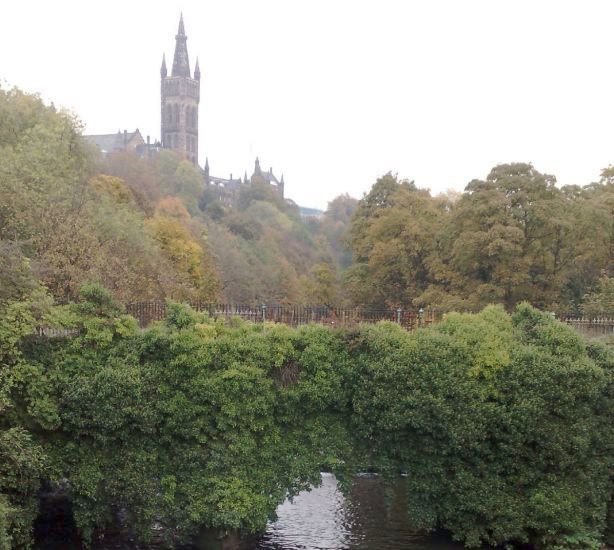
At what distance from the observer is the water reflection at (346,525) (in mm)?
20172

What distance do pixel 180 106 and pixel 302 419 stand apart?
12998 cm

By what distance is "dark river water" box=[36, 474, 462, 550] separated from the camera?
19812 millimetres

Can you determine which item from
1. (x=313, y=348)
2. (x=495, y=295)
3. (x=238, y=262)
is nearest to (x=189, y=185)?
(x=238, y=262)

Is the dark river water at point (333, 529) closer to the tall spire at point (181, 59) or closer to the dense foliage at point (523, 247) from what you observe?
the dense foliage at point (523, 247)

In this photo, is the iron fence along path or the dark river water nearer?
the dark river water

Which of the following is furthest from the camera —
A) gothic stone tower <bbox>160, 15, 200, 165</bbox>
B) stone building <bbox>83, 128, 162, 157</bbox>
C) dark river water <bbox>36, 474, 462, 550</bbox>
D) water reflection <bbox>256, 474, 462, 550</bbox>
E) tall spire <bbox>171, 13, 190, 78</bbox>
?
tall spire <bbox>171, 13, 190, 78</bbox>

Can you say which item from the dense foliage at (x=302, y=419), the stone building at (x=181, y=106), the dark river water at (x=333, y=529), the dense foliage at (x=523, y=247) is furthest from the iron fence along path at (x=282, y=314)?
the stone building at (x=181, y=106)

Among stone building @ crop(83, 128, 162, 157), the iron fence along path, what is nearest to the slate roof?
stone building @ crop(83, 128, 162, 157)

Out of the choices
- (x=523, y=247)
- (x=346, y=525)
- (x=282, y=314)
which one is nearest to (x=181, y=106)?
(x=523, y=247)

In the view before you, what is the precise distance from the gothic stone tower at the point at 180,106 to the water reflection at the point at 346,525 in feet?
396

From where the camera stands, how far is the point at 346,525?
868 inches

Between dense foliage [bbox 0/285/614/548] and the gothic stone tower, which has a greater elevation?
the gothic stone tower

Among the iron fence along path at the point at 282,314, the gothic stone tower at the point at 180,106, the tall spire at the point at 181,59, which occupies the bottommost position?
the iron fence along path at the point at 282,314

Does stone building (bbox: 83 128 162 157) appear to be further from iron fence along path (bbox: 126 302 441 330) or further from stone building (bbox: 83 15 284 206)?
iron fence along path (bbox: 126 302 441 330)
